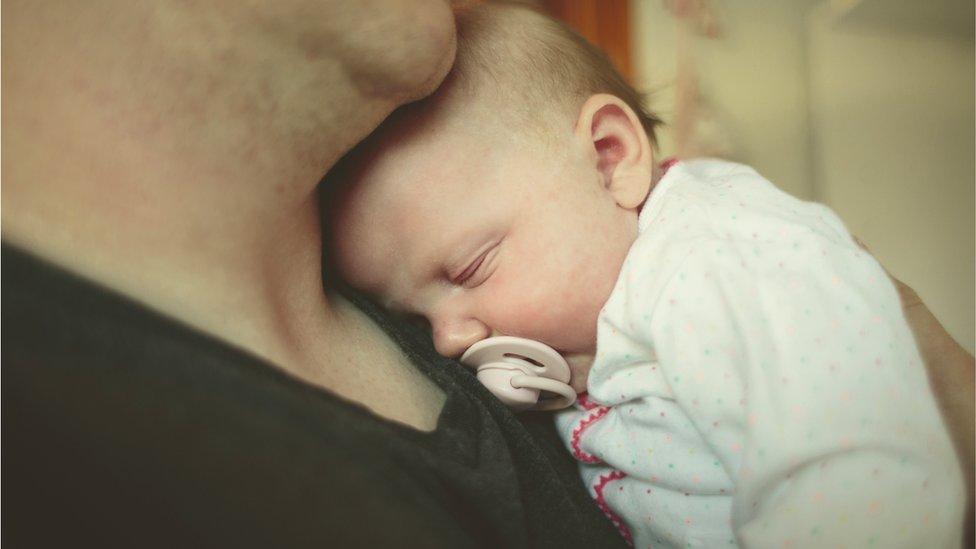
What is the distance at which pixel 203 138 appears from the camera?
561mm

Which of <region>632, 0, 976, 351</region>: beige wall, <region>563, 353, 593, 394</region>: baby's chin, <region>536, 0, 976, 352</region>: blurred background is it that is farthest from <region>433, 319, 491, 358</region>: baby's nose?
<region>632, 0, 976, 351</region>: beige wall

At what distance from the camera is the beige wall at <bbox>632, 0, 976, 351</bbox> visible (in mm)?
1776

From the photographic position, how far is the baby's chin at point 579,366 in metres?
0.90

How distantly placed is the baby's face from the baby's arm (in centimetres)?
17

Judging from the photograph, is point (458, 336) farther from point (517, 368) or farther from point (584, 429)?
point (584, 429)

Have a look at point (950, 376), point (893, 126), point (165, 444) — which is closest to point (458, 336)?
point (165, 444)

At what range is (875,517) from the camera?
1.95ft

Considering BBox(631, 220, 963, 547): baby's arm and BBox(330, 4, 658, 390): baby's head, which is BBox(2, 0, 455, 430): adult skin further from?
BBox(631, 220, 963, 547): baby's arm

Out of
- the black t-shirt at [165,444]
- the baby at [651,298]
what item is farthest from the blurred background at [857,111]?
the black t-shirt at [165,444]

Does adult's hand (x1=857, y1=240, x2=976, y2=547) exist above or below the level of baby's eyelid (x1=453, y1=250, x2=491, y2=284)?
above

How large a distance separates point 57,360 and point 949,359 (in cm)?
105

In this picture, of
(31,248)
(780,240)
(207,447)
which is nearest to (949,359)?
(780,240)

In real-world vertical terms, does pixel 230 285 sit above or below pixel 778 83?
below

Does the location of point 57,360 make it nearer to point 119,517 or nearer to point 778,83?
point 119,517
